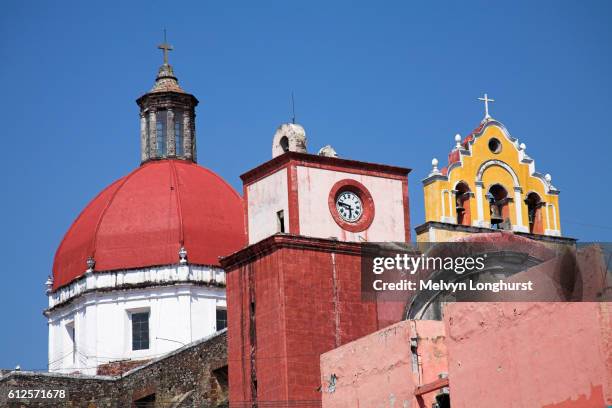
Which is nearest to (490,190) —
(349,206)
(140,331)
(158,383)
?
(349,206)

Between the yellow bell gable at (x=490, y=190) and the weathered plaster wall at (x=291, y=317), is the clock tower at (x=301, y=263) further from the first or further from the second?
the yellow bell gable at (x=490, y=190)

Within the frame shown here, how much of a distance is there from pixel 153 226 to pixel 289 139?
1357 centimetres

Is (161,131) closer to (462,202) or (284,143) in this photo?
(284,143)

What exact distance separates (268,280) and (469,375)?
1132 centimetres

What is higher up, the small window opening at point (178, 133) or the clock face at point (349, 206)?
the small window opening at point (178, 133)

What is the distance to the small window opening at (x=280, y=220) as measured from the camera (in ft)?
128

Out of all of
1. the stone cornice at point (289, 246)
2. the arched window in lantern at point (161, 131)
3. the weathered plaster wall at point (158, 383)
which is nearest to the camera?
the stone cornice at point (289, 246)

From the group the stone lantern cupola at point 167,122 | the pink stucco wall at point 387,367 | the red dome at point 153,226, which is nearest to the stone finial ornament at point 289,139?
the pink stucco wall at point 387,367

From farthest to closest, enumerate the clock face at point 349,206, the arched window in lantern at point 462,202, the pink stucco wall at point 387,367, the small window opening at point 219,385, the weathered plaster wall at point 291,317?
the small window opening at point 219,385
the arched window in lantern at point 462,202
the clock face at point 349,206
the weathered plaster wall at point 291,317
the pink stucco wall at point 387,367

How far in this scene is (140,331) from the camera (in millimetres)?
52531

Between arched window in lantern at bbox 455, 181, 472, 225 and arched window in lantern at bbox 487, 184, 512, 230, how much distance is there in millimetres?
754

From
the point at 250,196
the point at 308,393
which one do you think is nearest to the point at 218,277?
the point at 250,196

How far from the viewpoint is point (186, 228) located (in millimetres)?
52781

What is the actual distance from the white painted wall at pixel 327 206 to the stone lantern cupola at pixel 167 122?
59.1 feet
